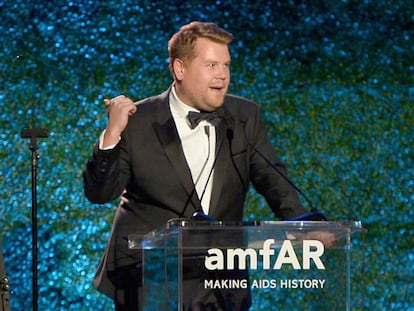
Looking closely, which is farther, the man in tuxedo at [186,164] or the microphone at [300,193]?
the man in tuxedo at [186,164]

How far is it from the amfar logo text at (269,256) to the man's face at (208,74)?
0.84m

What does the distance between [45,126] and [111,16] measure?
630 mm

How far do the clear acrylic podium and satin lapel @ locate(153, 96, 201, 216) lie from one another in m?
0.64

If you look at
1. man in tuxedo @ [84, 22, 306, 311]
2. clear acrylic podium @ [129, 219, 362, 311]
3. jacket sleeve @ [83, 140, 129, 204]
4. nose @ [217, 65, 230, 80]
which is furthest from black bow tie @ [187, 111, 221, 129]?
clear acrylic podium @ [129, 219, 362, 311]

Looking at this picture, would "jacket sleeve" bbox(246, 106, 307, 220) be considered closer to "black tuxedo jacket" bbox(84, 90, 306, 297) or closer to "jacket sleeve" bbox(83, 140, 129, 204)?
"black tuxedo jacket" bbox(84, 90, 306, 297)

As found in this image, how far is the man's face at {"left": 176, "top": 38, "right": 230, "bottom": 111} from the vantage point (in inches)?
125

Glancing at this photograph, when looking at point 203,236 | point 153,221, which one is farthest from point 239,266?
point 153,221

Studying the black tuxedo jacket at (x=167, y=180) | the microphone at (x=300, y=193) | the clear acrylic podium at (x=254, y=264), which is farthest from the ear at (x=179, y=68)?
the clear acrylic podium at (x=254, y=264)

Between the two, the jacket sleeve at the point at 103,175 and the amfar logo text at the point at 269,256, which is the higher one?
the jacket sleeve at the point at 103,175

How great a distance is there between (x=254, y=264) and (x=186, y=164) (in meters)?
0.81

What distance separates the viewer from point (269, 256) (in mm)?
2471

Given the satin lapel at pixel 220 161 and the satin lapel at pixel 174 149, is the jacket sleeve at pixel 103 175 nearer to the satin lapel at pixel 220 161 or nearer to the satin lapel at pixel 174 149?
the satin lapel at pixel 174 149

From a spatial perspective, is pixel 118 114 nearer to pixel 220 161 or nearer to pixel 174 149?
pixel 174 149

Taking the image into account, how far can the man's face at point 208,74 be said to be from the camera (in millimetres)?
3170
